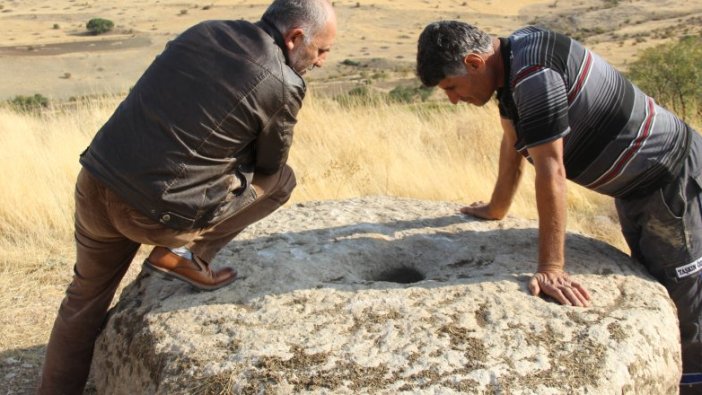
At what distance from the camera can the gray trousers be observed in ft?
10.4

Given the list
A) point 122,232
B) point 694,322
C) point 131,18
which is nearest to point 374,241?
point 122,232

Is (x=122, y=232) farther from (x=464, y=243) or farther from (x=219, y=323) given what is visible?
(x=464, y=243)

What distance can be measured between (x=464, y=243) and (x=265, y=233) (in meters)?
0.98

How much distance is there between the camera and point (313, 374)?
95.9 inches

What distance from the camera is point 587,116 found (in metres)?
2.96

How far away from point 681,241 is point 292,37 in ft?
6.27

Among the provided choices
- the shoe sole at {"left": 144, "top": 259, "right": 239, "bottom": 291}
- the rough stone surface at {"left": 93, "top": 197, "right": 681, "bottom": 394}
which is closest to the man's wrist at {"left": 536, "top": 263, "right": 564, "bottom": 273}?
the rough stone surface at {"left": 93, "top": 197, "right": 681, "bottom": 394}

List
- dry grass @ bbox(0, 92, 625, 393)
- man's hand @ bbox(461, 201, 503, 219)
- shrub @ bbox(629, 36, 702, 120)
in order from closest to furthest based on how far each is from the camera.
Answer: man's hand @ bbox(461, 201, 503, 219) → dry grass @ bbox(0, 92, 625, 393) → shrub @ bbox(629, 36, 702, 120)

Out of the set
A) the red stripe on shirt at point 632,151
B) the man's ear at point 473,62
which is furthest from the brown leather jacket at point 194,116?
the red stripe on shirt at point 632,151

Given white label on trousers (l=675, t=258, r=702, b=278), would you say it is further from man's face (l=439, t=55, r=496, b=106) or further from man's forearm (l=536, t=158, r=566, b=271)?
man's face (l=439, t=55, r=496, b=106)

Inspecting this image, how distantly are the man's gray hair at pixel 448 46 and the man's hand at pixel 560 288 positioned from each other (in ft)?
2.85

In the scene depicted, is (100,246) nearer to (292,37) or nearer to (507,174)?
(292,37)

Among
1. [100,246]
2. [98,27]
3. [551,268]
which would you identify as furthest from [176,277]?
[98,27]

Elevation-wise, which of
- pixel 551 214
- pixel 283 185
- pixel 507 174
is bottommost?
pixel 507 174
